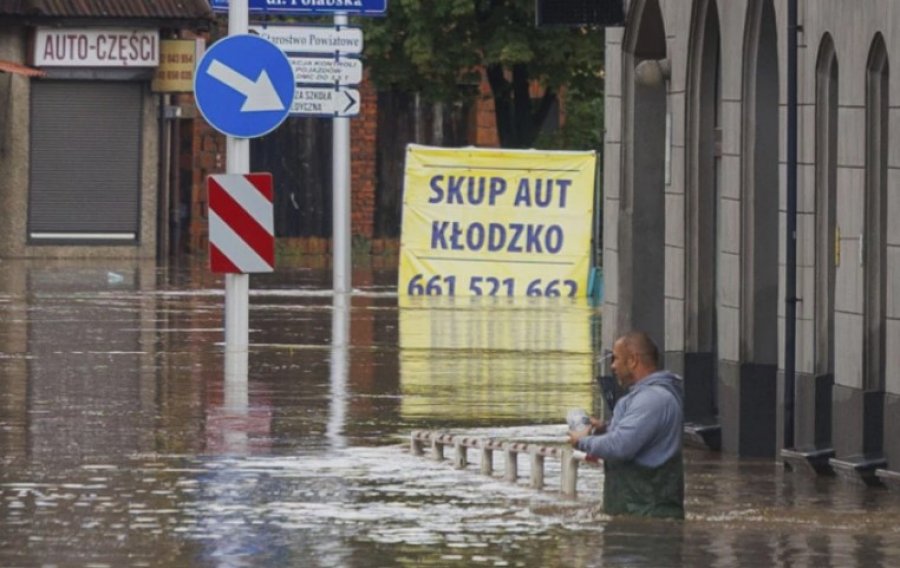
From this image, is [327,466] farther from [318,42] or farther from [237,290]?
[318,42]

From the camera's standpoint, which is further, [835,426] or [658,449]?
[835,426]

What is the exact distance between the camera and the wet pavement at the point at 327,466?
454 inches

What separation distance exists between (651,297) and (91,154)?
27613 millimetres

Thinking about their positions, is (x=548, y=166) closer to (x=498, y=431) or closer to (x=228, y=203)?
(x=228, y=203)

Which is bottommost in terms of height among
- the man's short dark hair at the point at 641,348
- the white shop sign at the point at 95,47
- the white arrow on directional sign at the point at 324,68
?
the man's short dark hair at the point at 641,348

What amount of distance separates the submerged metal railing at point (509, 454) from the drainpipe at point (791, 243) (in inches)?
47.3

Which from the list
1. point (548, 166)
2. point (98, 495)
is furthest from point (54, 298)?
point (98, 495)

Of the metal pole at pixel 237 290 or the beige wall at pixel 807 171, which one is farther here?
A: the metal pole at pixel 237 290

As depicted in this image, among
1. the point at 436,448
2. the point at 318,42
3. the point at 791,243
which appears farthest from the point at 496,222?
the point at 436,448

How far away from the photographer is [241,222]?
815 inches

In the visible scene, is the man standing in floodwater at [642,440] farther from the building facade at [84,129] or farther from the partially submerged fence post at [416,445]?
the building facade at [84,129]

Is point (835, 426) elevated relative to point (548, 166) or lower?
lower

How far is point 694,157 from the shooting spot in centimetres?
1847

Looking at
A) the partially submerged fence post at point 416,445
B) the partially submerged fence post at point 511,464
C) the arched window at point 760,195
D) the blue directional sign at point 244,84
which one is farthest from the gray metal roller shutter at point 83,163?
the partially submerged fence post at point 511,464
